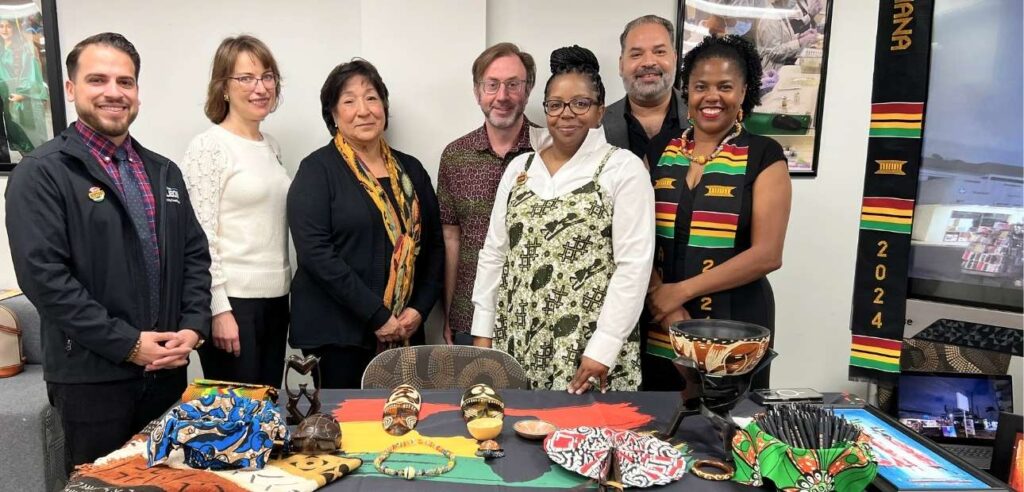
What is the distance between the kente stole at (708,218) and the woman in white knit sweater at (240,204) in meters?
1.41

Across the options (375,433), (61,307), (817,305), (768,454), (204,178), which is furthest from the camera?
(817,305)

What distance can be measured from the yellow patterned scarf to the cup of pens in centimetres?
143

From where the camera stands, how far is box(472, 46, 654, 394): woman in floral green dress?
1836 mm

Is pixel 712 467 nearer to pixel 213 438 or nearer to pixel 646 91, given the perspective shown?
pixel 213 438

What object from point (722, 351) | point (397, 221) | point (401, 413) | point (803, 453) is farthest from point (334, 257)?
point (803, 453)

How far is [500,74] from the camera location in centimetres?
245

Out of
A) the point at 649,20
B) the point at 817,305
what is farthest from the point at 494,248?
the point at 817,305

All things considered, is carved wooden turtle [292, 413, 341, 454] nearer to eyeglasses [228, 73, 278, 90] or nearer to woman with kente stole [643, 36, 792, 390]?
woman with kente stole [643, 36, 792, 390]

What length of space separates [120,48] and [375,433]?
4.66 feet

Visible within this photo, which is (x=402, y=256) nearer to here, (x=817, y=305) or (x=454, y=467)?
(x=454, y=467)

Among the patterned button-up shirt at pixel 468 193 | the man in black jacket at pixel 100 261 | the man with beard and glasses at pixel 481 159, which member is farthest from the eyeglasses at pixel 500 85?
the man in black jacket at pixel 100 261

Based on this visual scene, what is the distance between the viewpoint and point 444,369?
1935 millimetres

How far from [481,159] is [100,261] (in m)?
1.32

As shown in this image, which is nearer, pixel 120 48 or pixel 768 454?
pixel 768 454
